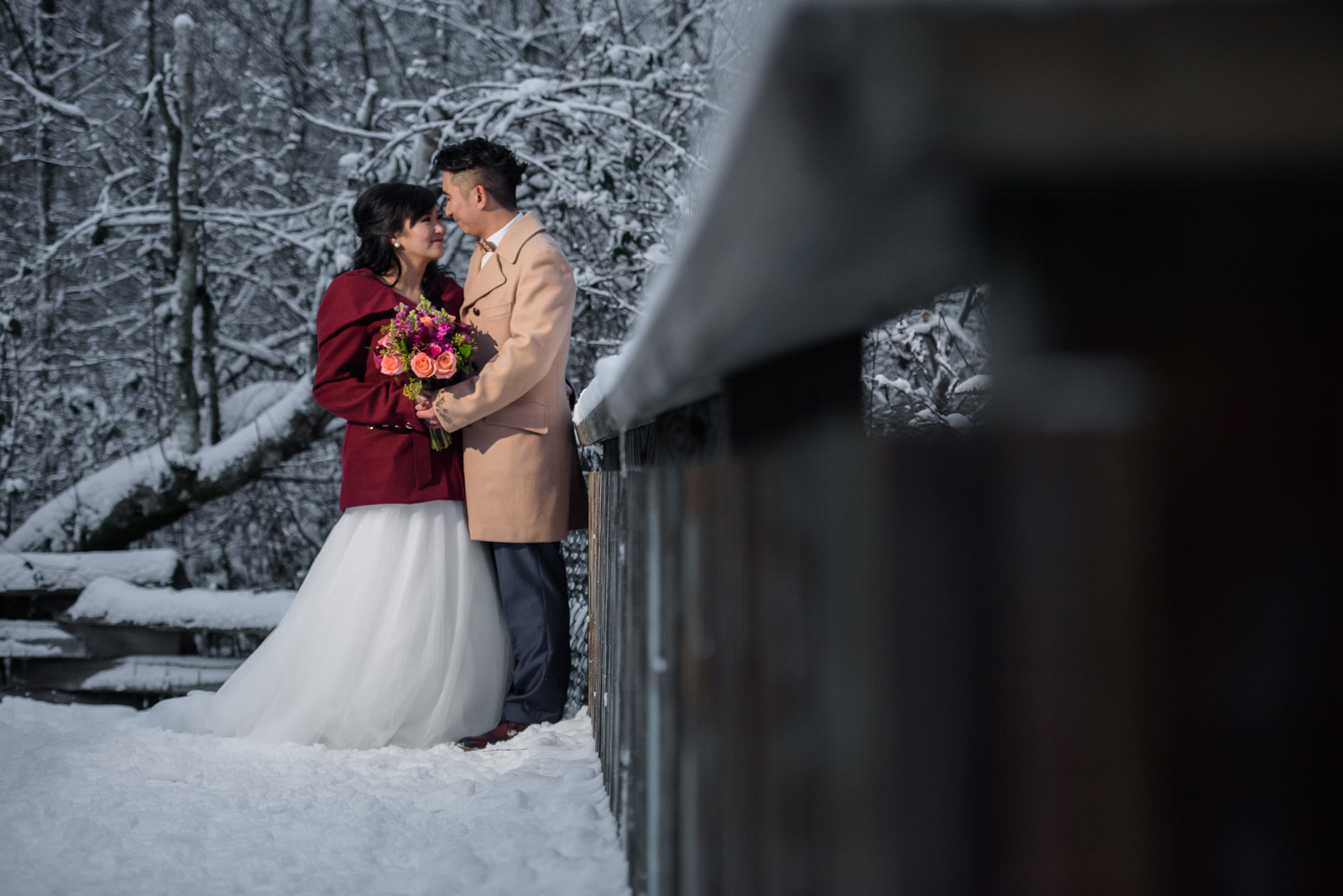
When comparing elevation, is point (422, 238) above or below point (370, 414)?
above

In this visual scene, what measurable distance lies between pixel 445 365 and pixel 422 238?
29.2 inches

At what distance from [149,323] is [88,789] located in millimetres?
5006

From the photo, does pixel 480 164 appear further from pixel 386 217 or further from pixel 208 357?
pixel 208 357

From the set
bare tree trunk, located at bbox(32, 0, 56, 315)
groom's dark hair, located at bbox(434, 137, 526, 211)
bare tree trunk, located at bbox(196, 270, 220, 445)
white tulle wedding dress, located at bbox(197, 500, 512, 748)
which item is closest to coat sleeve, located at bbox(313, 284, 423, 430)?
white tulle wedding dress, located at bbox(197, 500, 512, 748)

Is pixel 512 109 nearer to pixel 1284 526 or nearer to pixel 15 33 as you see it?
pixel 15 33

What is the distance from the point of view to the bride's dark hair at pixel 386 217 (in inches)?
133

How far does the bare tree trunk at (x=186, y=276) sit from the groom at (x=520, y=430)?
304 centimetres

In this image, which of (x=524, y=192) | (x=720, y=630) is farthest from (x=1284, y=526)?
(x=524, y=192)

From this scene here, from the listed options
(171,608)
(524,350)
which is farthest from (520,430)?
(171,608)

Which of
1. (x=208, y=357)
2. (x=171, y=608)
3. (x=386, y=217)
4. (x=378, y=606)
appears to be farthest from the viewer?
(x=208, y=357)

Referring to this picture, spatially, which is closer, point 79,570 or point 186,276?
point 79,570

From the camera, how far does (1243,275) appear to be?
0.46m

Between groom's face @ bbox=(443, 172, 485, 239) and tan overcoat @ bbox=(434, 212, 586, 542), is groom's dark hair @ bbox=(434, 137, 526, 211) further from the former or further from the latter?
tan overcoat @ bbox=(434, 212, 586, 542)

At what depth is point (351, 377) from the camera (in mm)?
3223
